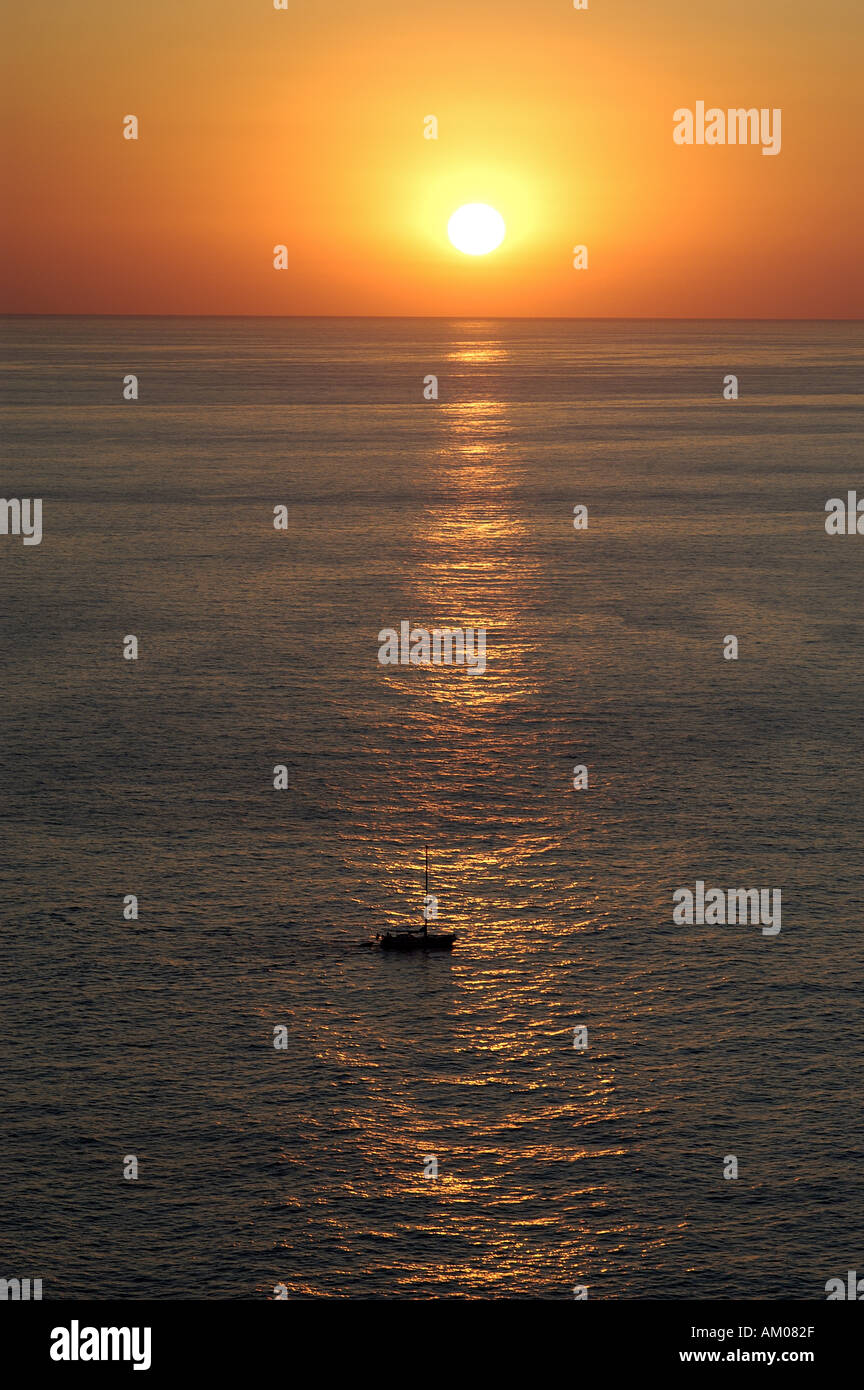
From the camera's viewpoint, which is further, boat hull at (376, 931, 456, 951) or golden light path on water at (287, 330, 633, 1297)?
boat hull at (376, 931, 456, 951)

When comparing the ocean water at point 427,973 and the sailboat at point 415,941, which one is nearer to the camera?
the ocean water at point 427,973

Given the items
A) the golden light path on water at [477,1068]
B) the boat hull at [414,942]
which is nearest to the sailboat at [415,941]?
the boat hull at [414,942]

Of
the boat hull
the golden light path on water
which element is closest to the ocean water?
the golden light path on water

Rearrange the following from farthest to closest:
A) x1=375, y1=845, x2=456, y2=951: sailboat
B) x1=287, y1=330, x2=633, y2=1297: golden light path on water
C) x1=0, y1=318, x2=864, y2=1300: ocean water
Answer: x1=375, y1=845, x2=456, y2=951: sailboat
x1=287, y1=330, x2=633, y2=1297: golden light path on water
x1=0, y1=318, x2=864, y2=1300: ocean water

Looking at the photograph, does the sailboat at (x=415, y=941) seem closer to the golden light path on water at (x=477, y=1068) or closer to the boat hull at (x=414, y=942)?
the boat hull at (x=414, y=942)

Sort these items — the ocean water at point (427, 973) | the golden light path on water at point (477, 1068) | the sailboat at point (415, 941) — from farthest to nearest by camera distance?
the sailboat at point (415, 941) → the golden light path on water at point (477, 1068) → the ocean water at point (427, 973)

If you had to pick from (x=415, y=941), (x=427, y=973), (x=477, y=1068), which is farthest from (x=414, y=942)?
(x=477, y=1068)

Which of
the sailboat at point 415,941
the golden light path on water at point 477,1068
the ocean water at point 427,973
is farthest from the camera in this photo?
the sailboat at point 415,941

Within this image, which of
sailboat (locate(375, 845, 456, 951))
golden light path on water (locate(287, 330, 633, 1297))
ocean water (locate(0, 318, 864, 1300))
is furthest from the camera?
sailboat (locate(375, 845, 456, 951))

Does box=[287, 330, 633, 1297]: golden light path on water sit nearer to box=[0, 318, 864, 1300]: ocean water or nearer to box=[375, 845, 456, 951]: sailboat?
box=[0, 318, 864, 1300]: ocean water

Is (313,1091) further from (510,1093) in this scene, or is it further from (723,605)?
(723,605)
